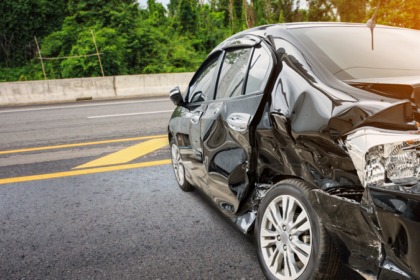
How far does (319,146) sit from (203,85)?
5.90 ft

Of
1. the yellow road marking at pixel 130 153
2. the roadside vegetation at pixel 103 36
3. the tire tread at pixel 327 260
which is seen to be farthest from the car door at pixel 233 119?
the roadside vegetation at pixel 103 36

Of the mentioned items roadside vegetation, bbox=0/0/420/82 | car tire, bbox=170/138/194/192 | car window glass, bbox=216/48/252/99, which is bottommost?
car tire, bbox=170/138/194/192

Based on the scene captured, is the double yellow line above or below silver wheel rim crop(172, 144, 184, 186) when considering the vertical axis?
below

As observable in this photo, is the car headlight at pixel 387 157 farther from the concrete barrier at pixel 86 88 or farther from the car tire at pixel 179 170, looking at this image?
the concrete barrier at pixel 86 88

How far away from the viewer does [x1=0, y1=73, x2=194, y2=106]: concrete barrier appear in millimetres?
14047

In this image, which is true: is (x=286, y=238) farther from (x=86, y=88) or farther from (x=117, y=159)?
(x=86, y=88)

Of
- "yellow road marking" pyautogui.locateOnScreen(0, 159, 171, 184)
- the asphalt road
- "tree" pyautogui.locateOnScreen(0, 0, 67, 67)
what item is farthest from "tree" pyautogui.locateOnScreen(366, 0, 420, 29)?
the asphalt road

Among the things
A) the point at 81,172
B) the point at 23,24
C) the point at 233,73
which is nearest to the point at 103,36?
the point at 23,24

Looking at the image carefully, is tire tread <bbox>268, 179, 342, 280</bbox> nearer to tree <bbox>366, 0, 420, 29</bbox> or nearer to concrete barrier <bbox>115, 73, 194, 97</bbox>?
concrete barrier <bbox>115, 73, 194, 97</bbox>

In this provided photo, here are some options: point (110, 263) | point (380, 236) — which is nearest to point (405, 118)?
point (380, 236)

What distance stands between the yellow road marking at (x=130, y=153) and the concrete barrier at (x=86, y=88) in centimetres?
926

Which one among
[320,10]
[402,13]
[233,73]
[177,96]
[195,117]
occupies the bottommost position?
[195,117]

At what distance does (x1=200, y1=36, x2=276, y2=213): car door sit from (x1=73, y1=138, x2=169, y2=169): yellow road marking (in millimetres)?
2659

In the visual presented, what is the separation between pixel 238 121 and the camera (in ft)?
7.66
